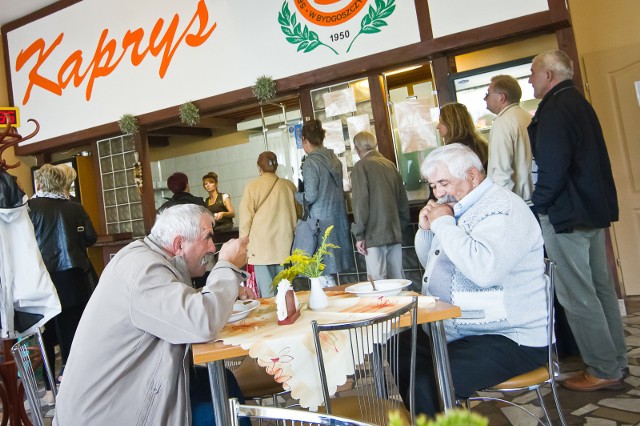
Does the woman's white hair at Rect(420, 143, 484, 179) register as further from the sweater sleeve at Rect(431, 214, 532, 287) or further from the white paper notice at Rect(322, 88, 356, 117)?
the white paper notice at Rect(322, 88, 356, 117)

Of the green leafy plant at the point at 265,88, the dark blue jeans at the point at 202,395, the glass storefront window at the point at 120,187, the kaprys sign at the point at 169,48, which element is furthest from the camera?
the glass storefront window at the point at 120,187

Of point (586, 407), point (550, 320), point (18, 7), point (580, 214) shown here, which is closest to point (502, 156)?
point (580, 214)

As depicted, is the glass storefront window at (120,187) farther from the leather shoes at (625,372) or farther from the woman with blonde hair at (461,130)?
the leather shoes at (625,372)

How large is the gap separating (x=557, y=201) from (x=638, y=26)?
3.17 metres

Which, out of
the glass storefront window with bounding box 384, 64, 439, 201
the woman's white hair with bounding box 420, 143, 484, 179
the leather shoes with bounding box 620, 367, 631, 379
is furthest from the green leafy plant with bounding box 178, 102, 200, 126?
the leather shoes with bounding box 620, 367, 631, 379

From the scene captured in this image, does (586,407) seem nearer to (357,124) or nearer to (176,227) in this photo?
(176,227)

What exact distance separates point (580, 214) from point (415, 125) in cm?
258

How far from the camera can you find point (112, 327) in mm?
1899

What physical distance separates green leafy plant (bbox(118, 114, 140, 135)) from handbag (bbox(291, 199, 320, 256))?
3.05 m

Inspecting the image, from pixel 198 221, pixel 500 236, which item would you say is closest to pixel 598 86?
pixel 500 236

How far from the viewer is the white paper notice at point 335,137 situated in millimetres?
5668

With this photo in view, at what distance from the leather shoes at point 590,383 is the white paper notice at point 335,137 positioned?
3186mm

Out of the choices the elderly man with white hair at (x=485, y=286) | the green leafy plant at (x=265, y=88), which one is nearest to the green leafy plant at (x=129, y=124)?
the green leafy plant at (x=265, y=88)

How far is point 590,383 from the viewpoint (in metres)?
3.09
